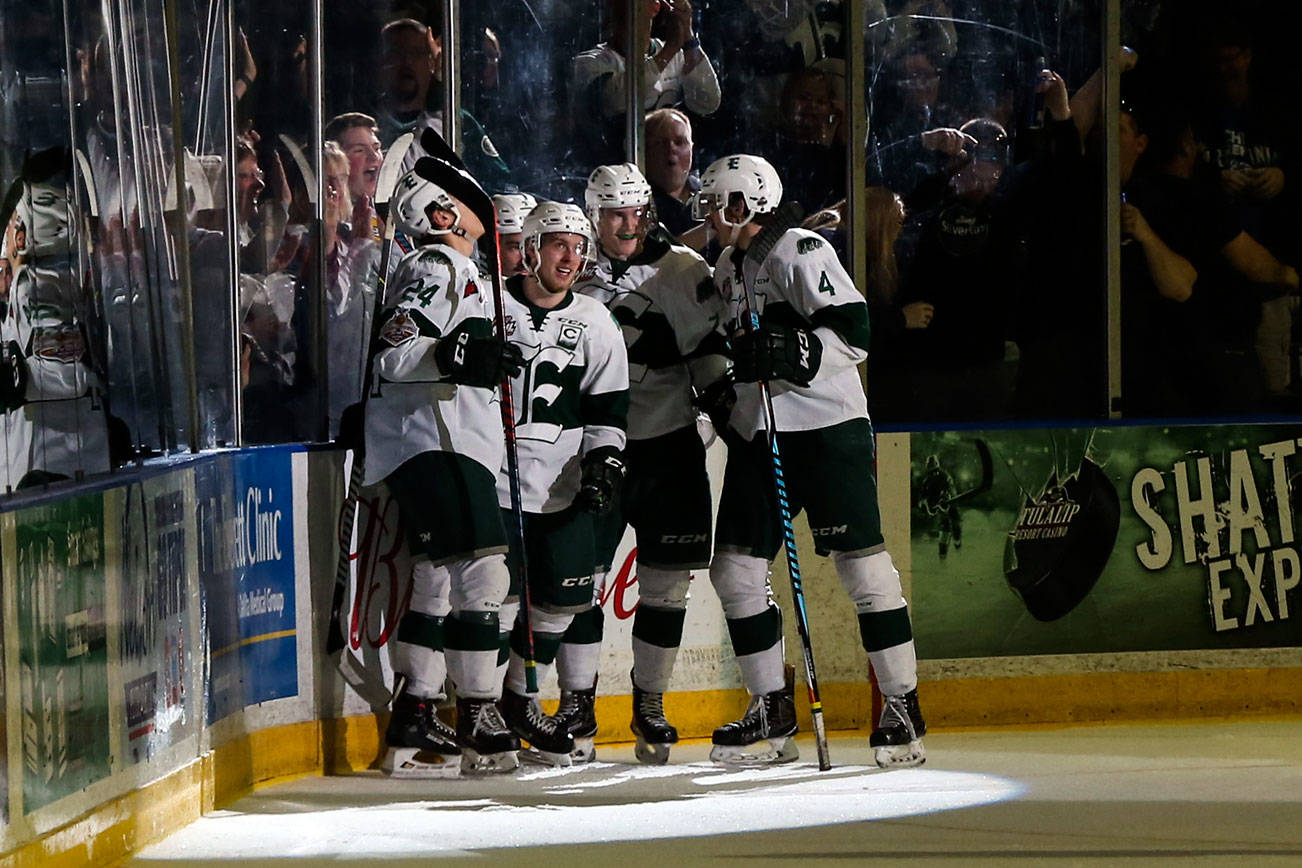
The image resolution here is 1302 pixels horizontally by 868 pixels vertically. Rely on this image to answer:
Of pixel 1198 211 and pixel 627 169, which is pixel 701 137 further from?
pixel 1198 211

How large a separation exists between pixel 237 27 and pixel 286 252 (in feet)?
2.39

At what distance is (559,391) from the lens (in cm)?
634

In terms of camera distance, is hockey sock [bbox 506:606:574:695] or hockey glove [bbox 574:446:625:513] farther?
hockey sock [bbox 506:606:574:695]

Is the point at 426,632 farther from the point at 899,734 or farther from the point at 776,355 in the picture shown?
the point at 899,734

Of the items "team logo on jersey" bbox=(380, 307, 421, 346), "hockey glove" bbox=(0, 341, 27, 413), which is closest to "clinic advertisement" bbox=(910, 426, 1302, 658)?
"team logo on jersey" bbox=(380, 307, 421, 346)

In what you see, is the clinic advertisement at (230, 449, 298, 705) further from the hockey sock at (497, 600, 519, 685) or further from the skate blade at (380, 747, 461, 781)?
the hockey sock at (497, 600, 519, 685)

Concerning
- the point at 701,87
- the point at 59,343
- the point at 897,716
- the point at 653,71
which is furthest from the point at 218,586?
the point at 701,87

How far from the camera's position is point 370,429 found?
6.21m

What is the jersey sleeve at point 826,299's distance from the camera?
250 inches

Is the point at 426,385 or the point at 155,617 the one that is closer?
the point at 155,617

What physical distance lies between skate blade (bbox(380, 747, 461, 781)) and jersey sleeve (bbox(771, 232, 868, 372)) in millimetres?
1575

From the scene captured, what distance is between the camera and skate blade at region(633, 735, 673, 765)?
6438 millimetres

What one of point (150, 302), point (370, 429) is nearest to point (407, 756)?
point (370, 429)

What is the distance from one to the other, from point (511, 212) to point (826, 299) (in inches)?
38.6
